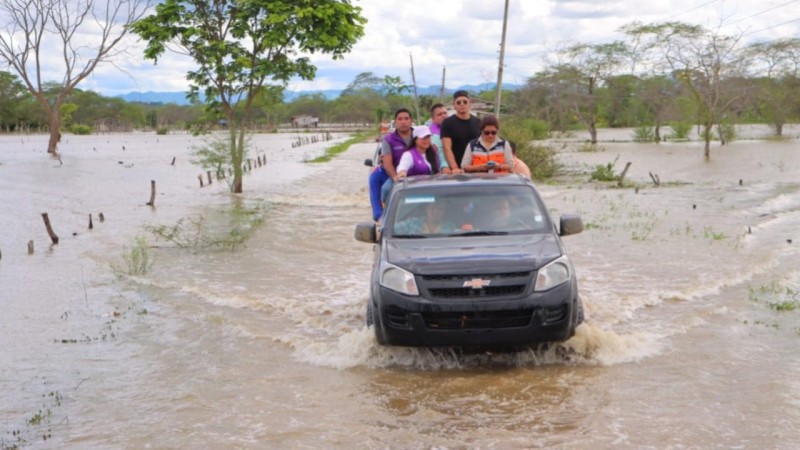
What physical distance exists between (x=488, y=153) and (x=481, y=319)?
283 cm

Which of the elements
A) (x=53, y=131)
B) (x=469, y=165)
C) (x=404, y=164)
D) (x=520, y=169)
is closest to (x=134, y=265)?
(x=404, y=164)

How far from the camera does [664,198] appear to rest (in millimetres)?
22844

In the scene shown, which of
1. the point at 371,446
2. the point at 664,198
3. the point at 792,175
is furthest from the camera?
the point at 792,175

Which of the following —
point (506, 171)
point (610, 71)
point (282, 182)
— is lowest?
point (282, 182)

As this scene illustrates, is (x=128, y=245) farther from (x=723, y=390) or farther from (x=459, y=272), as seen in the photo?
(x=723, y=390)

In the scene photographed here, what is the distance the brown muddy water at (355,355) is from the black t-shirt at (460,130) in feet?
7.76

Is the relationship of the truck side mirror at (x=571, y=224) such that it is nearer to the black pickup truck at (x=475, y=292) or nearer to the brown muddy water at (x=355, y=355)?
the black pickup truck at (x=475, y=292)

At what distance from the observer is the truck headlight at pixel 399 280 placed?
664cm

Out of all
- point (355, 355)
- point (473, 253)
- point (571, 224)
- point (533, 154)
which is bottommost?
point (355, 355)

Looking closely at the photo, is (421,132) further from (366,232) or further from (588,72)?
(588,72)

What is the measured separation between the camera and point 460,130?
9.88m

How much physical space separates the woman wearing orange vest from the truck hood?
4.82ft

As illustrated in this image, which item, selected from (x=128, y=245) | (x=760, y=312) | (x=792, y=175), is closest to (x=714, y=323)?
(x=760, y=312)

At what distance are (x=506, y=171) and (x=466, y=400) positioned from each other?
119 inches
